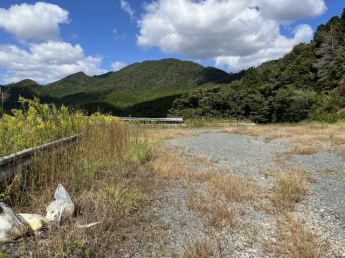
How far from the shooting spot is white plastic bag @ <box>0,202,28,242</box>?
1.96m

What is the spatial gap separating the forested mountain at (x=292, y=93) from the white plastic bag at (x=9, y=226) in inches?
812

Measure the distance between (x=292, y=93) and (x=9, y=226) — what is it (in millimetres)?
33077

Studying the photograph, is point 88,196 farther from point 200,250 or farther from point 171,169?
point 171,169

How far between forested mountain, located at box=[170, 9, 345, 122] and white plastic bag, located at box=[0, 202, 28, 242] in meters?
20.6

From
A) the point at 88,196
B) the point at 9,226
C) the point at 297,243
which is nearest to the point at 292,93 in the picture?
the point at 297,243

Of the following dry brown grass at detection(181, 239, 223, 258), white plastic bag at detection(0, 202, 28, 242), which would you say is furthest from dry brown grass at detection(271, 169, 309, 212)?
white plastic bag at detection(0, 202, 28, 242)

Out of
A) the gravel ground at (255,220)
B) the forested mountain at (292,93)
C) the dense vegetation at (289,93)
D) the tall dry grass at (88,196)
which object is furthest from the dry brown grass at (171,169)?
the forested mountain at (292,93)

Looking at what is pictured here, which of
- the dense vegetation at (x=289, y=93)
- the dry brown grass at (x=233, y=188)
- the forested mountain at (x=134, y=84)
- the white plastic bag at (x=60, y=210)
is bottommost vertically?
the dry brown grass at (x=233, y=188)

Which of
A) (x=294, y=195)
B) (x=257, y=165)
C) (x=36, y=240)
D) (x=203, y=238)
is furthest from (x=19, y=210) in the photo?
(x=257, y=165)

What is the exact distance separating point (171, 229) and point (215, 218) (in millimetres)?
518

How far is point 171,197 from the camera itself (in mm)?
3289

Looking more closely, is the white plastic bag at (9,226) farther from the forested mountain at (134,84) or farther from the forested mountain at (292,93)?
the forested mountain at (134,84)

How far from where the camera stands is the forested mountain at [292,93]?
26391 millimetres

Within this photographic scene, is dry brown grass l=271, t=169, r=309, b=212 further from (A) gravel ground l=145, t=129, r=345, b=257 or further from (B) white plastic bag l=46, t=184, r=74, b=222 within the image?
(B) white plastic bag l=46, t=184, r=74, b=222
